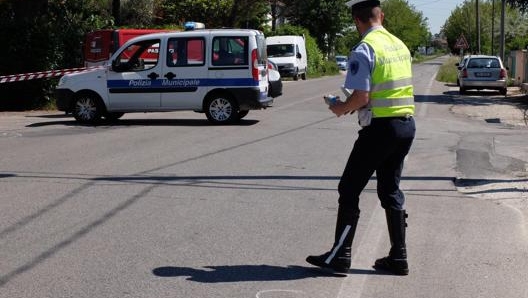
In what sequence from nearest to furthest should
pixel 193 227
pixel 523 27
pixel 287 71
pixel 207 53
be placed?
pixel 193 227
pixel 207 53
pixel 287 71
pixel 523 27

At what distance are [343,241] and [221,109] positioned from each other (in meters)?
10.5

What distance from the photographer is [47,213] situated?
7055mm

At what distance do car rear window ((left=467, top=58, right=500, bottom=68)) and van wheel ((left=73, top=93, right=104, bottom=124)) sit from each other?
1700cm

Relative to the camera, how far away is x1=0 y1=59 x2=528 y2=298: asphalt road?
506cm

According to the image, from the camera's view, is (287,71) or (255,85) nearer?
(255,85)

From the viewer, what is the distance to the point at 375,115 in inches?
195

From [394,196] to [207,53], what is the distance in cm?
1046

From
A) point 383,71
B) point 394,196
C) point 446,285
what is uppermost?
point 383,71

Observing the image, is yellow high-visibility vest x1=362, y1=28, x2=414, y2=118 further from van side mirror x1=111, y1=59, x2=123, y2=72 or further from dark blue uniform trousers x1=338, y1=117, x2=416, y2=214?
van side mirror x1=111, y1=59, x2=123, y2=72

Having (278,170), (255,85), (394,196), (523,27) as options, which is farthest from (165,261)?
(523,27)

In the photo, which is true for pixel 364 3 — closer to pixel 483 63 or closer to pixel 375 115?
pixel 375 115

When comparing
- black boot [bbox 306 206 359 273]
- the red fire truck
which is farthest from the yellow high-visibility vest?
the red fire truck

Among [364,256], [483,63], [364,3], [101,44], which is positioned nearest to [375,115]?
[364,3]

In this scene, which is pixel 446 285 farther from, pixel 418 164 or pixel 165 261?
pixel 418 164
